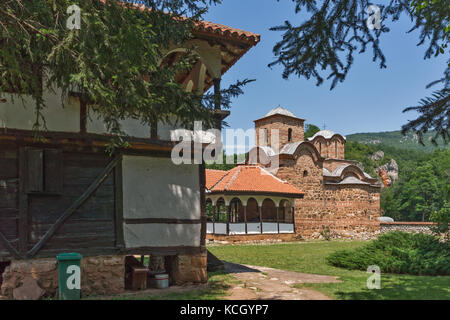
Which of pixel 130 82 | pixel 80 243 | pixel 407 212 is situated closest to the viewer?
pixel 130 82

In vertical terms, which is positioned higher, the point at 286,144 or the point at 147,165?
the point at 286,144

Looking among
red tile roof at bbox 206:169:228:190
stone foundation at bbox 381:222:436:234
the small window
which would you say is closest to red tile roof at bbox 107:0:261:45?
the small window

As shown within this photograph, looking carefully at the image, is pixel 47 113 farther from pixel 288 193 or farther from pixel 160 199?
pixel 288 193

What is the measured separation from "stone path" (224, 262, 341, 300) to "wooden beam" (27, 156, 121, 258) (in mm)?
3312

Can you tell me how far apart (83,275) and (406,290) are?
626cm

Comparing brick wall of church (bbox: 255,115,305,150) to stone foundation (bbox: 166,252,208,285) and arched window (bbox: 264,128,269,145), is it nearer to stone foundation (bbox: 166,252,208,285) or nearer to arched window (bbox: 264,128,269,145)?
arched window (bbox: 264,128,269,145)

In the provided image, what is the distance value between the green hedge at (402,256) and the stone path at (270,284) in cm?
219

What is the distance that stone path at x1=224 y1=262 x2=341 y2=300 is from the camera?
267 inches

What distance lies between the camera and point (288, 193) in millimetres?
23516

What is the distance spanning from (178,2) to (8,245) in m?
5.13
